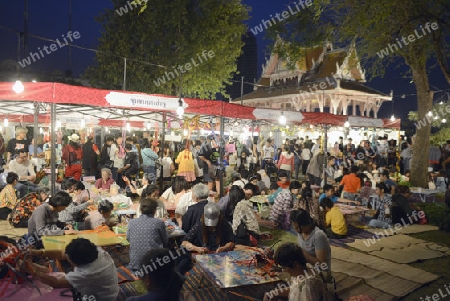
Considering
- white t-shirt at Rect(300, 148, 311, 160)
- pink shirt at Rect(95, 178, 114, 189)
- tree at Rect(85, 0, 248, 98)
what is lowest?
pink shirt at Rect(95, 178, 114, 189)

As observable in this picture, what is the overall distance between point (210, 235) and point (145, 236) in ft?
3.36

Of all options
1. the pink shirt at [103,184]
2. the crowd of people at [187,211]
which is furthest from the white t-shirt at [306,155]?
the pink shirt at [103,184]

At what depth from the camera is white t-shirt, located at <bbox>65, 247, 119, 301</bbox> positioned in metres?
3.32

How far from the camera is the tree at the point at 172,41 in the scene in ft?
65.3

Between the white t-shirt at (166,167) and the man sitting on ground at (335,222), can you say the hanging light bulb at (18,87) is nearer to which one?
the white t-shirt at (166,167)

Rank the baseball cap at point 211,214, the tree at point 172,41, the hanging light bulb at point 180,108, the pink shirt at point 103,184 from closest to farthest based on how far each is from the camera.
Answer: the baseball cap at point 211,214, the pink shirt at point 103,184, the hanging light bulb at point 180,108, the tree at point 172,41

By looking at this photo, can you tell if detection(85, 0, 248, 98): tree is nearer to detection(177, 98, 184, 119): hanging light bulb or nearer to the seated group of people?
detection(177, 98, 184, 119): hanging light bulb

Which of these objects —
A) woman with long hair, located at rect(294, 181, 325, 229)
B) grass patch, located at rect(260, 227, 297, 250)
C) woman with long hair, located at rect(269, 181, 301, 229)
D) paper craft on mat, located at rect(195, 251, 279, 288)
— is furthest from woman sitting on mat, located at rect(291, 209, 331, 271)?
woman with long hair, located at rect(269, 181, 301, 229)

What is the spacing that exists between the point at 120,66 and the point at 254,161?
36.2 ft

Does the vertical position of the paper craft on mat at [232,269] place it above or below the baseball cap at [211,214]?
below

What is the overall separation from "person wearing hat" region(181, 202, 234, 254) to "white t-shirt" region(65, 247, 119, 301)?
1598 mm

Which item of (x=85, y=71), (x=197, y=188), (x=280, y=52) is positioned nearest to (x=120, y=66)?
(x=85, y=71)

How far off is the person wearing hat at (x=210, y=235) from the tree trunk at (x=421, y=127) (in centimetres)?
934

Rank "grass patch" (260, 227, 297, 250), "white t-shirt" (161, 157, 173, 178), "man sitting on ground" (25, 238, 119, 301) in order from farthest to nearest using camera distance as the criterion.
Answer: "white t-shirt" (161, 157, 173, 178)
"grass patch" (260, 227, 297, 250)
"man sitting on ground" (25, 238, 119, 301)
